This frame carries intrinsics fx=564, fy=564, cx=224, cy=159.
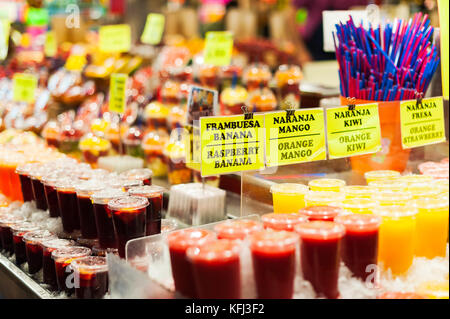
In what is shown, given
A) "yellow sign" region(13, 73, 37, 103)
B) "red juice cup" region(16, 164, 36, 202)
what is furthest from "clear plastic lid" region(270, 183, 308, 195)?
"yellow sign" region(13, 73, 37, 103)

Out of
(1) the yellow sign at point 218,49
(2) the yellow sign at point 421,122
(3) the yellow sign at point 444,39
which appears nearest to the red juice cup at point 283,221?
(3) the yellow sign at point 444,39

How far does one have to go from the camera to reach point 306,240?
1.42 m

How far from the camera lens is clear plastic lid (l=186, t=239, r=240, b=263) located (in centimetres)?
131

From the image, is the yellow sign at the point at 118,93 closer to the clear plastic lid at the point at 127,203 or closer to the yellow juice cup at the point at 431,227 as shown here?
the clear plastic lid at the point at 127,203

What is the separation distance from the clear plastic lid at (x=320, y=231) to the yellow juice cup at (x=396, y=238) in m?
0.20

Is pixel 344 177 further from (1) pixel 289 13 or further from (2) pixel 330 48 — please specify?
(1) pixel 289 13

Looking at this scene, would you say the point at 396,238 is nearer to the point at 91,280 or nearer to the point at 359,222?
the point at 359,222

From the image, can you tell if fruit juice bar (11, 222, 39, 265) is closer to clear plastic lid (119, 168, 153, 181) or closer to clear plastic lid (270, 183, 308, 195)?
clear plastic lid (119, 168, 153, 181)

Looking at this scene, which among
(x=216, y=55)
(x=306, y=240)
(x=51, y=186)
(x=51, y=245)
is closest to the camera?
(x=306, y=240)

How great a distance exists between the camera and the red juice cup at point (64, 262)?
6.03 ft

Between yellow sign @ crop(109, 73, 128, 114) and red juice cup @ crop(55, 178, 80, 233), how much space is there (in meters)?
0.84
